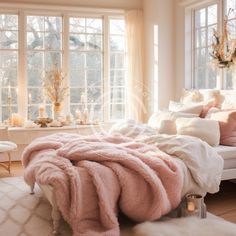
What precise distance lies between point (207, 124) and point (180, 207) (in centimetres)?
127

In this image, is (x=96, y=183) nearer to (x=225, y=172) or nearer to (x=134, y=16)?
(x=225, y=172)

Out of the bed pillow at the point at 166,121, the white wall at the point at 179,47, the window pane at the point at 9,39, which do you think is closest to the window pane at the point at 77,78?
the window pane at the point at 9,39

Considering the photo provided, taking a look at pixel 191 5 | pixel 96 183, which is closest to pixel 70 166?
pixel 96 183

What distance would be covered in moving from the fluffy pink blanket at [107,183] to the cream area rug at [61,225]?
14 cm

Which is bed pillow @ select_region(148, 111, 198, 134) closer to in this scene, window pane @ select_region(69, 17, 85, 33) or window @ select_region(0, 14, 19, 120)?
window pane @ select_region(69, 17, 85, 33)

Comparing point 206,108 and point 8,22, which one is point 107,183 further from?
point 8,22

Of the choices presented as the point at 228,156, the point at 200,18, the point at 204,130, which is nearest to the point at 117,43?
the point at 200,18

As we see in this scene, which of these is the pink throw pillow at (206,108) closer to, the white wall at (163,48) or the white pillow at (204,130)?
the white pillow at (204,130)

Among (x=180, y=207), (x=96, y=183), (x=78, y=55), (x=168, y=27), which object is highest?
(x=168, y=27)

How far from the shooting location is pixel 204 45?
5.85 metres

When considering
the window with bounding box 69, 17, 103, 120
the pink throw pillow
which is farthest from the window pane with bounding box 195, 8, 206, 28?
the window with bounding box 69, 17, 103, 120

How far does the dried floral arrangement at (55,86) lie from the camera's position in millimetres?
6305

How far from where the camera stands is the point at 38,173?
3.17 meters

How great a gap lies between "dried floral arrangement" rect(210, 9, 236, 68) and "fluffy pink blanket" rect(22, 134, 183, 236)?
2117mm
